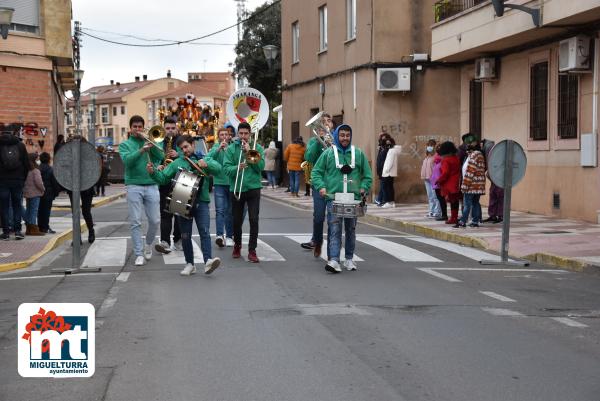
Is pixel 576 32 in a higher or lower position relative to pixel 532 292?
higher

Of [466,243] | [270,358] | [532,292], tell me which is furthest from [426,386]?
[466,243]

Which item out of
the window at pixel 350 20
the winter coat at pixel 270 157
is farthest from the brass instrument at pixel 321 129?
the winter coat at pixel 270 157

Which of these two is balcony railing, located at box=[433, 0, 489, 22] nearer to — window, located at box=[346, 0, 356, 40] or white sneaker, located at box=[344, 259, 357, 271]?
window, located at box=[346, 0, 356, 40]

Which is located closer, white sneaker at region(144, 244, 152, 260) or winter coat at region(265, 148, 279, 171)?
white sneaker at region(144, 244, 152, 260)

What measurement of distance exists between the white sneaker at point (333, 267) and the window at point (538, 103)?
33.1 ft

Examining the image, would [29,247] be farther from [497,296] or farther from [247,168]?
[497,296]

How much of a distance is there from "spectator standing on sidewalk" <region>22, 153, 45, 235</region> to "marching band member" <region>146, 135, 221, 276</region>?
532 centimetres

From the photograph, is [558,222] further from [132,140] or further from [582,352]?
[582,352]

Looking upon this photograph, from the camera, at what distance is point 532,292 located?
989 cm

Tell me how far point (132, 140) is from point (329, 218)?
2.80 m

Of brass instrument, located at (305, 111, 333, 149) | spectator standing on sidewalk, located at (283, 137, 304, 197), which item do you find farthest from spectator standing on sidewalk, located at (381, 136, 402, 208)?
brass instrument, located at (305, 111, 333, 149)

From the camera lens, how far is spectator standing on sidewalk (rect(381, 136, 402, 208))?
22688 mm

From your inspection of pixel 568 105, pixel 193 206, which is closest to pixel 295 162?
pixel 568 105

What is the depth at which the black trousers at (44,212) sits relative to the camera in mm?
16530
